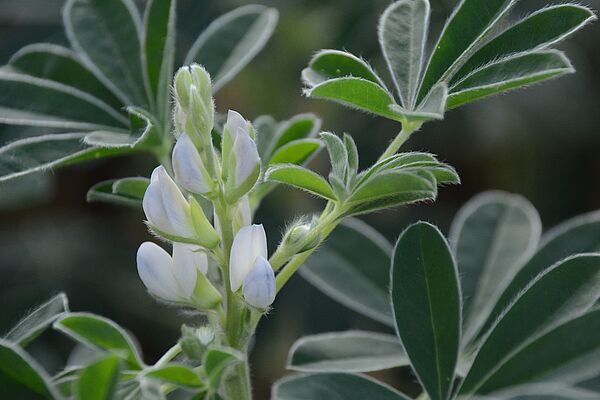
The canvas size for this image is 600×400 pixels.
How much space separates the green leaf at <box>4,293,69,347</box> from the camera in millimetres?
865

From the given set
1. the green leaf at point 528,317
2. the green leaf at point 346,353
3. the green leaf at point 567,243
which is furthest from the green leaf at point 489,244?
the green leaf at point 528,317

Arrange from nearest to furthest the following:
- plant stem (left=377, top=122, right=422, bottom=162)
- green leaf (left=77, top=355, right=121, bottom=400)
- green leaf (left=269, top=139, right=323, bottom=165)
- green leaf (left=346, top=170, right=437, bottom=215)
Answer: green leaf (left=77, top=355, right=121, bottom=400), green leaf (left=346, top=170, right=437, bottom=215), plant stem (left=377, top=122, right=422, bottom=162), green leaf (left=269, top=139, right=323, bottom=165)

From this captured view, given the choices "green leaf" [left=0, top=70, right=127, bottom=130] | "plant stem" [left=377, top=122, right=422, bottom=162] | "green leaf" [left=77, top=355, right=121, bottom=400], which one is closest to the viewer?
"green leaf" [left=77, top=355, right=121, bottom=400]

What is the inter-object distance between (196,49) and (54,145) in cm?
30

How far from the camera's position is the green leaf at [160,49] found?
1.10 metres

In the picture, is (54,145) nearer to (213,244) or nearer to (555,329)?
(213,244)

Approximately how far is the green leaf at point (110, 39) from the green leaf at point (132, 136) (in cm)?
12

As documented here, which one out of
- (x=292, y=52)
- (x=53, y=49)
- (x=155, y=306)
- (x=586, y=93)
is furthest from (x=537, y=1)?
(x=53, y=49)

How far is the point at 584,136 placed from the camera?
2561 millimetres

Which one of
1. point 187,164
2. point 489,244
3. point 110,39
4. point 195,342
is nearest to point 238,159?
point 187,164

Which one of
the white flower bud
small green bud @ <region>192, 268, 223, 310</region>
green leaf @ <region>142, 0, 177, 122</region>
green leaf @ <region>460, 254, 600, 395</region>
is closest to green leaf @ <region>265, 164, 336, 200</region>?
the white flower bud

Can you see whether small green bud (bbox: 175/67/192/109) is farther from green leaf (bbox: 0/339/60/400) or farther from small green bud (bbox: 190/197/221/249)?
green leaf (bbox: 0/339/60/400)

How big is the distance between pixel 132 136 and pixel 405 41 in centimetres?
32

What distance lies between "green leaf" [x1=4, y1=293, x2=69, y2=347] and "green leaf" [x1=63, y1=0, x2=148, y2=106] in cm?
36
